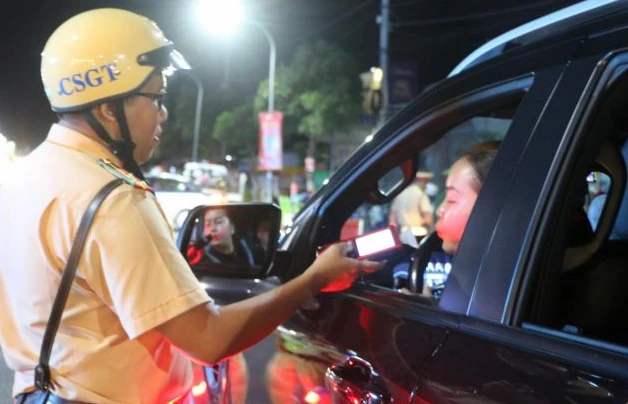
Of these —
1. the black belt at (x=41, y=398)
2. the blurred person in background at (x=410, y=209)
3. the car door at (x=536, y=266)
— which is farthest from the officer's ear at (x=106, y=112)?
the blurred person in background at (x=410, y=209)

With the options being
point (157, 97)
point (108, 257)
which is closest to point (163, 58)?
point (157, 97)

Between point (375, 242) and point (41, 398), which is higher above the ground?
point (375, 242)

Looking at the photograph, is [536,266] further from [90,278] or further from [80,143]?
[80,143]

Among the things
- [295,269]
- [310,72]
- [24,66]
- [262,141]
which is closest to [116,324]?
[295,269]

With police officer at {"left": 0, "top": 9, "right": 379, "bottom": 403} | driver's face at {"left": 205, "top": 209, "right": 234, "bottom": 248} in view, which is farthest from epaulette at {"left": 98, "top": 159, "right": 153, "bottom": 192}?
driver's face at {"left": 205, "top": 209, "right": 234, "bottom": 248}

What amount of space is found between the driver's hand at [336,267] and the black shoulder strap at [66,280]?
1.78 feet

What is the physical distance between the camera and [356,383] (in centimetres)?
170

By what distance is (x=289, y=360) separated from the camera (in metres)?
2.08

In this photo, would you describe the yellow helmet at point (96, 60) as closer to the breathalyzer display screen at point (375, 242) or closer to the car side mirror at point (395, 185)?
the breathalyzer display screen at point (375, 242)

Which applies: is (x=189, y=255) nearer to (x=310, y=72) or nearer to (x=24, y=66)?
(x=310, y=72)

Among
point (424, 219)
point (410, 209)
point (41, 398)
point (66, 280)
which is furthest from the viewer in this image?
point (424, 219)

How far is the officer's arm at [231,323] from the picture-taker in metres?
1.62

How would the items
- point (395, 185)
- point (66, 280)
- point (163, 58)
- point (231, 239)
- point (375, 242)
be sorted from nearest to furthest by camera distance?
point (66, 280)
point (163, 58)
point (375, 242)
point (231, 239)
point (395, 185)

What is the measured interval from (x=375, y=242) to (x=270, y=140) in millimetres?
20544
